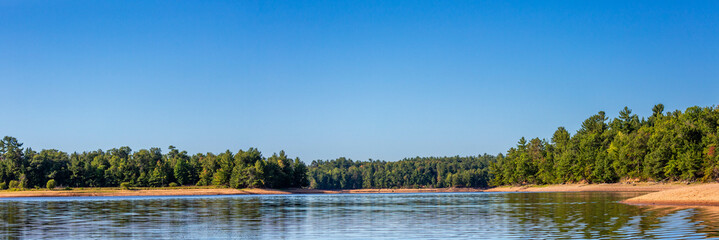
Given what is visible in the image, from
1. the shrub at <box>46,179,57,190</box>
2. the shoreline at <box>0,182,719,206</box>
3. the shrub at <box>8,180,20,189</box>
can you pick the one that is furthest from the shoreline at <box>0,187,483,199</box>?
the shrub at <box>8,180,20,189</box>

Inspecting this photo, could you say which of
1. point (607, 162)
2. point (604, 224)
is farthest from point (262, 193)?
point (604, 224)

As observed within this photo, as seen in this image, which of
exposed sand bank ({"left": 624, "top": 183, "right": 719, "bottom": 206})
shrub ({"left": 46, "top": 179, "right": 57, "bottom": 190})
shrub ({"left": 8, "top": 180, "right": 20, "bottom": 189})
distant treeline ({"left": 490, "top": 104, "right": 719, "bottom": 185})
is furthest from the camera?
shrub ({"left": 46, "top": 179, "right": 57, "bottom": 190})

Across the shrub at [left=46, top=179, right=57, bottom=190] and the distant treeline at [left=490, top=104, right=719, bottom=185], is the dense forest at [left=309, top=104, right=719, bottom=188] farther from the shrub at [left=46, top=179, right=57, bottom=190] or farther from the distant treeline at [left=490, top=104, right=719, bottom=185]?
the shrub at [left=46, top=179, right=57, bottom=190]

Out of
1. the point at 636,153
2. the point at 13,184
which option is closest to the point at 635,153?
the point at 636,153

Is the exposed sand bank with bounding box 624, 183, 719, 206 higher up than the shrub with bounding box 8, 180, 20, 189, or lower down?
higher up

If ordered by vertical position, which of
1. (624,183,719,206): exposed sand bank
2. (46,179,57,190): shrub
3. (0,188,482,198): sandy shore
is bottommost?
(0,188,482,198): sandy shore

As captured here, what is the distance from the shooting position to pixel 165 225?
40844 millimetres

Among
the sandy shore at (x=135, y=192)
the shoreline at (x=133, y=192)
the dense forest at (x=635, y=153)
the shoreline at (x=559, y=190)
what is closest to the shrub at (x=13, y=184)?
the shoreline at (x=133, y=192)

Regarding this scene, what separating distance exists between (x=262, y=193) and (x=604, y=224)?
164834mm

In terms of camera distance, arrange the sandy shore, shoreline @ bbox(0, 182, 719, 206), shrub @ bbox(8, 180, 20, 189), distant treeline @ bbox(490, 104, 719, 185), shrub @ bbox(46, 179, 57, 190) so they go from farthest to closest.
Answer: shrub @ bbox(46, 179, 57, 190) → shrub @ bbox(8, 180, 20, 189) → the sandy shore → distant treeline @ bbox(490, 104, 719, 185) → shoreline @ bbox(0, 182, 719, 206)

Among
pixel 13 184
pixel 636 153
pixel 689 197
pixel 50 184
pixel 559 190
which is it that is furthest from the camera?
pixel 50 184

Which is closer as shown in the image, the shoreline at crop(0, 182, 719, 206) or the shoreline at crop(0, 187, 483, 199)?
the shoreline at crop(0, 182, 719, 206)

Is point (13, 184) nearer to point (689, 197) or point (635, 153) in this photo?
point (635, 153)

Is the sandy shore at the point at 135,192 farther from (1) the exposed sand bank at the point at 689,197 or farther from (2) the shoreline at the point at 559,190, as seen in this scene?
(1) the exposed sand bank at the point at 689,197
